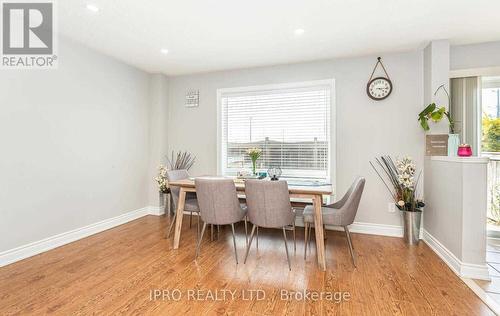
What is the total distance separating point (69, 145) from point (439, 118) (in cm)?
452

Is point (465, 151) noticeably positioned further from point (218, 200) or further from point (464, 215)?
point (218, 200)

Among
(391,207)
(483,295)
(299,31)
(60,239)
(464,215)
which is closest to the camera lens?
(483,295)

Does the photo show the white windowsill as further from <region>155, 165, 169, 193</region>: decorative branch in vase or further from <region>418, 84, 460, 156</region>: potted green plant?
<region>155, 165, 169, 193</region>: decorative branch in vase

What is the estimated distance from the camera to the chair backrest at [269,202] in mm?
2398

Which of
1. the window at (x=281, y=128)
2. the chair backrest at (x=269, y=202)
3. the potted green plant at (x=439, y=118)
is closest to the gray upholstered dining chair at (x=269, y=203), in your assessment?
the chair backrest at (x=269, y=202)

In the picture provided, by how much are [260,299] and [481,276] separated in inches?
80.2

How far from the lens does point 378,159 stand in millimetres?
3484

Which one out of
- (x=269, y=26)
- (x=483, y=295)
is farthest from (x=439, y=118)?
(x=269, y=26)

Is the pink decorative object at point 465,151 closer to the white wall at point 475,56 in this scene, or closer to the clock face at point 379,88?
the clock face at point 379,88

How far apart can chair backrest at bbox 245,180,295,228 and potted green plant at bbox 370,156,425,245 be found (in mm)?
1643

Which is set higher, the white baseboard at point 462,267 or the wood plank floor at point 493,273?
the white baseboard at point 462,267
